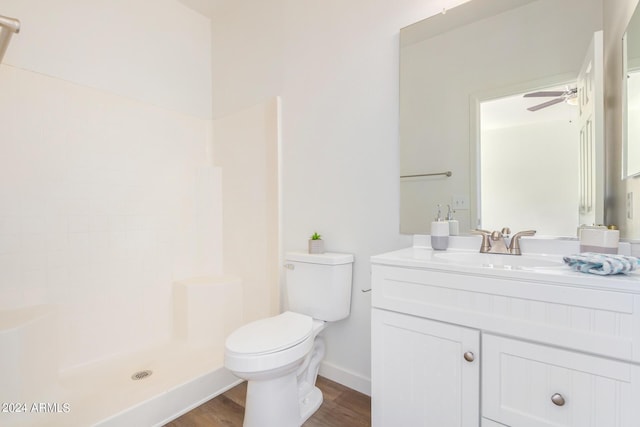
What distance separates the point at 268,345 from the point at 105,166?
1.62m

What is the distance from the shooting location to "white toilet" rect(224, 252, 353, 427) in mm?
1275

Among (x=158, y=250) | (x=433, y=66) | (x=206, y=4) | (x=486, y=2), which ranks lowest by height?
(x=158, y=250)

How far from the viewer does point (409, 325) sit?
1.14 m

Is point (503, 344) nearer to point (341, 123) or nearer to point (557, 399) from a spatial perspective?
point (557, 399)

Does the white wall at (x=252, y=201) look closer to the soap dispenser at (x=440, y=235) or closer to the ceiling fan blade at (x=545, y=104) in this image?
the soap dispenser at (x=440, y=235)

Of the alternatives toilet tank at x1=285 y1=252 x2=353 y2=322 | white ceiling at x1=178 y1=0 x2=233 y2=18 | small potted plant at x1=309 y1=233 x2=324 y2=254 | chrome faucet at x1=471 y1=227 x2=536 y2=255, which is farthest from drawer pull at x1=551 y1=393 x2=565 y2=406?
white ceiling at x1=178 y1=0 x2=233 y2=18

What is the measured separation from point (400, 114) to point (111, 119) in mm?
1841

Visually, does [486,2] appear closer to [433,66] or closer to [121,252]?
[433,66]

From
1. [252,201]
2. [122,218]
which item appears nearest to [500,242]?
[252,201]

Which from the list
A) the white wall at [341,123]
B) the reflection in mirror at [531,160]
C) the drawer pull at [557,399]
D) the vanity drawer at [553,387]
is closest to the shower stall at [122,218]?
the white wall at [341,123]

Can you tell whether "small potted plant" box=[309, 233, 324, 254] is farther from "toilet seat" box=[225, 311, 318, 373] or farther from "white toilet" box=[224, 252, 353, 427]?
"toilet seat" box=[225, 311, 318, 373]

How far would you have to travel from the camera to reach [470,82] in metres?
1.47

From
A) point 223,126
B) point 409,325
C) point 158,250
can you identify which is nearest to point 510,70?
point 409,325

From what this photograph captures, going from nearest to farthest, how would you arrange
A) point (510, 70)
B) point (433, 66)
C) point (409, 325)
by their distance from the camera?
1. point (409, 325)
2. point (510, 70)
3. point (433, 66)
